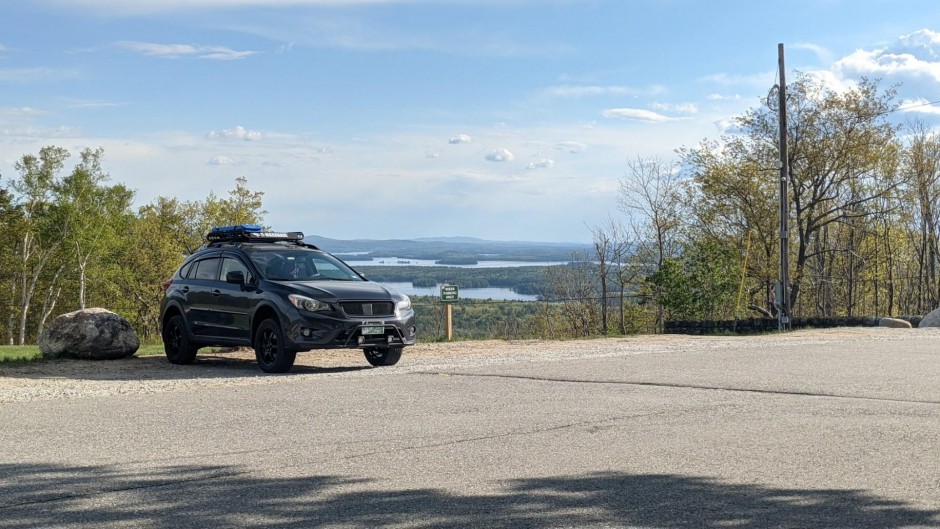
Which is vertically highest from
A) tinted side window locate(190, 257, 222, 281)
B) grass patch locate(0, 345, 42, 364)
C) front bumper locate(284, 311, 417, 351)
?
tinted side window locate(190, 257, 222, 281)

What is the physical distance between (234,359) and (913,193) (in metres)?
34.0

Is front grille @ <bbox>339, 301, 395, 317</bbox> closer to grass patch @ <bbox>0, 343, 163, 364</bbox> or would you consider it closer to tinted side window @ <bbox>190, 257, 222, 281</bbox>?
tinted side window @ <bbox>190, 257, 222, 281</bbox>

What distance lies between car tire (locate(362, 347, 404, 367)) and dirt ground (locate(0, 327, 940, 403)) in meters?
0.13

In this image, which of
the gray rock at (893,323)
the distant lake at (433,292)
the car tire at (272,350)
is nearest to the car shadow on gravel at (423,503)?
the car tire at (272,350)

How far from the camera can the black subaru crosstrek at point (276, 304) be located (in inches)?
557

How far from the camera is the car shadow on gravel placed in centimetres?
565

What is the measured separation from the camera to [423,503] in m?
6.09

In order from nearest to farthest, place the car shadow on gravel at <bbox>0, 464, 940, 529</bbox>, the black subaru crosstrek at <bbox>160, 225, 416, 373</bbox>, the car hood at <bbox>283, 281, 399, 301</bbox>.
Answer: the car shadow on gravel at <bbox>0, 464, 940, 529</bbox> < the black subaru crosstrek at <bbox>160, 225, 416, 373</bbox> < the car hood at <bbox>283, 281, 399, 301</bbox>

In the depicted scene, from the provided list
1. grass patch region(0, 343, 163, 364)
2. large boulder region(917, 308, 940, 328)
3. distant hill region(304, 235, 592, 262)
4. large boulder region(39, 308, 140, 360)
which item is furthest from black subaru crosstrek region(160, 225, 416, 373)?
distant hill region(304, 235, 592, 262)

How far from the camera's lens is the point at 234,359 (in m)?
17.0

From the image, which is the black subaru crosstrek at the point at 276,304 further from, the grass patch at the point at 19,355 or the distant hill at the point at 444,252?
the distant hill at the point at 444,252

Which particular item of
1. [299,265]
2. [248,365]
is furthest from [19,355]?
[299,265]

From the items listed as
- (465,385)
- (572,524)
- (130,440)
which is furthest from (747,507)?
(465,385)

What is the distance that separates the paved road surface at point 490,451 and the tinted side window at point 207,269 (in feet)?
8.36
